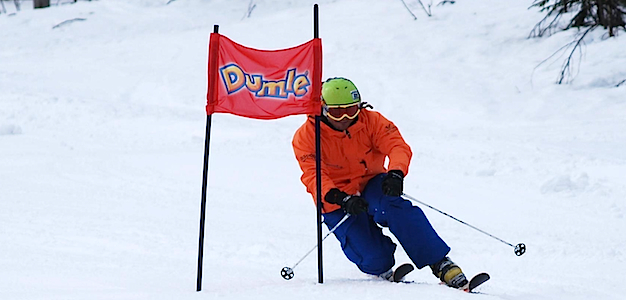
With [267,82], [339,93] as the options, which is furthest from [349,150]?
[267,82]

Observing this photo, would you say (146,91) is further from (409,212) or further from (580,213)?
(409,212)

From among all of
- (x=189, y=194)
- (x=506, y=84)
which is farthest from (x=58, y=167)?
(x=506, y=84)

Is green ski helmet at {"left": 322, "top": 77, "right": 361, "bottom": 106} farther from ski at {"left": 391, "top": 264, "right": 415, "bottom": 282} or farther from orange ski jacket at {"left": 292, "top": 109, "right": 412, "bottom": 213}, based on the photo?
ski at {"left": 391, "top": 264, "right": 415, "bottom": 282}

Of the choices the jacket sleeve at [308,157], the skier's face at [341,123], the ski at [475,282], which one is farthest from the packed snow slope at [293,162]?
the skier's face at [341,123]

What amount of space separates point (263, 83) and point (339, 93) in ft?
1.66

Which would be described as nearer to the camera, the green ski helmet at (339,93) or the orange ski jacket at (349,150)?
the green ski helmet at (339,93)

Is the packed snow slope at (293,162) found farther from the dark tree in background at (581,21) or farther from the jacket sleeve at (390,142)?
the jacket sleeve at (390,142)

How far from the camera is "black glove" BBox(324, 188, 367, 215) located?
175 inches

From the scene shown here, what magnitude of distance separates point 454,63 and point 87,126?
6970 mm

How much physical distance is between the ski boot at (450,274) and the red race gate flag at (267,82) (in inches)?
44.1

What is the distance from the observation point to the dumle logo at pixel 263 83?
14.4 feet

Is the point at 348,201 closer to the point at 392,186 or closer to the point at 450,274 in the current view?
the point at 392,186

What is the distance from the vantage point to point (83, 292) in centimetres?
401

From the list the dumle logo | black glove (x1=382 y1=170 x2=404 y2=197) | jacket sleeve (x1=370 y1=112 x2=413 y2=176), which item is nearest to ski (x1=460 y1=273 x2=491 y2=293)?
black glove (x1=382 y1=170 x2=404 y2=197)
